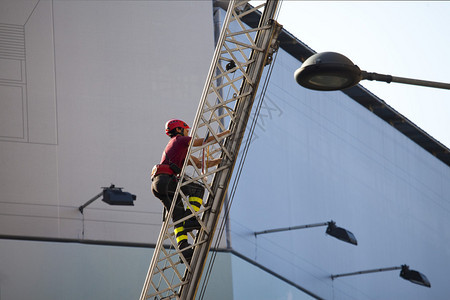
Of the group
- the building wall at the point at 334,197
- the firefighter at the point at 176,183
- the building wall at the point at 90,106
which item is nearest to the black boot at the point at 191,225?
the firefighter at the point at 176,183

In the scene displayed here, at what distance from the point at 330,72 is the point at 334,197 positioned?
17097 millimetres

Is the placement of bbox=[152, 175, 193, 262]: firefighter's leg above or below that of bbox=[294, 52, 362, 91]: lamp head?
below

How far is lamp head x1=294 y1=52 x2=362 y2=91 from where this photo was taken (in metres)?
9.60

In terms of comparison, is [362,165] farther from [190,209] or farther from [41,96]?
[190,209]

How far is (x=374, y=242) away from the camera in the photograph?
27.9 metres

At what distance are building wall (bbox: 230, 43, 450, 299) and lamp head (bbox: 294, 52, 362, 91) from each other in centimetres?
1288

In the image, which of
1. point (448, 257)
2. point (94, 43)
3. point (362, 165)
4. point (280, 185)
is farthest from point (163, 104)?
point (448, 257)

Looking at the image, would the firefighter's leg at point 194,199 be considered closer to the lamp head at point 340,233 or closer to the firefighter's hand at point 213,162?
the firefighter's hand at point 213,162

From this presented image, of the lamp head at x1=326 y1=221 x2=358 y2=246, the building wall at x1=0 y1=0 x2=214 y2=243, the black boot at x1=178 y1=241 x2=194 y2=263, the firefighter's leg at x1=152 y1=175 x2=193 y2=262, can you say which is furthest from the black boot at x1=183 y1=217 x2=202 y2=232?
the lamp head at x1=326 y1=221 x2=358 y2=246

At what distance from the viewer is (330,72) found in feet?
31.7

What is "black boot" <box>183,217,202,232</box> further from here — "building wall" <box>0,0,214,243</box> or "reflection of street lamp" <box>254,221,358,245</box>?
"reflection of street lamp" <box>254,221,358,245</box>

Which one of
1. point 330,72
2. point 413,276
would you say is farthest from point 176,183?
point 413,276

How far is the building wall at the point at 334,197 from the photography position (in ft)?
78.2

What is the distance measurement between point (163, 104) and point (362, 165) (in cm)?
819
